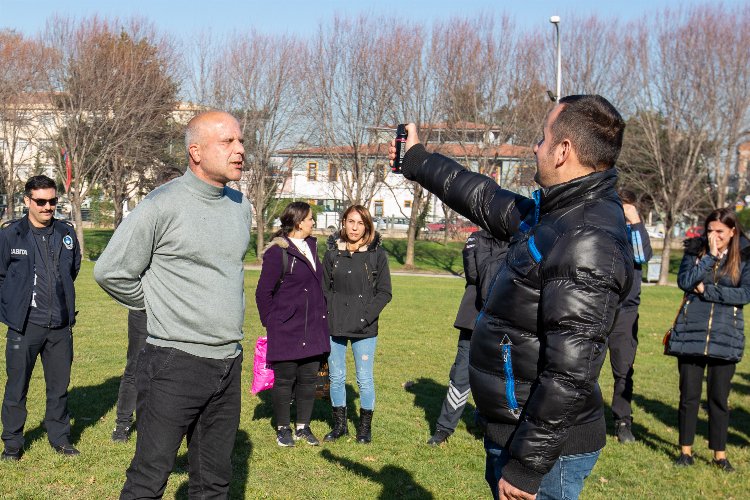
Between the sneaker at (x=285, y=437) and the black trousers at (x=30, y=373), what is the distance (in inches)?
70.3

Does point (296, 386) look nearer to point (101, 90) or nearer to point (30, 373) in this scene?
point (30, 373)

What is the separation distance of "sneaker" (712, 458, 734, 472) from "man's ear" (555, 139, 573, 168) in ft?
16.0

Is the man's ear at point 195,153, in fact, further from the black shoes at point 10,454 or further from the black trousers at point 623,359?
the black trousers at point 623,359

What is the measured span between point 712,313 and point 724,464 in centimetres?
135

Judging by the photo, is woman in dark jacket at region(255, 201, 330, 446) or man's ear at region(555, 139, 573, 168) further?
woman in dark jacket at region(255, 201, 330, 446)

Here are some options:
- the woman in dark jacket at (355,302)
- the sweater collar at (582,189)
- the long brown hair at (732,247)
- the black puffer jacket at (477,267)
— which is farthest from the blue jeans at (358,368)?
the sweater collar at (582,189)

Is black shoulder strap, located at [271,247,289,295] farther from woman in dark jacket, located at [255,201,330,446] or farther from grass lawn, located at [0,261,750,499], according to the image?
grass lawn, located at [0,261,750,499]

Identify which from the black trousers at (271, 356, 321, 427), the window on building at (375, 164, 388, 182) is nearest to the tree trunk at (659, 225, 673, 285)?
the window on building at (375, 164, 388, 182)

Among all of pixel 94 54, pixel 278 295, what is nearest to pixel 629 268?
pixel 278 295

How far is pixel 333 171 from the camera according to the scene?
1508 inches

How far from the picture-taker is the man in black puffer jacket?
2627 mm

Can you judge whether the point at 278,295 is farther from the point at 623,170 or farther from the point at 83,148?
the point at 623,170

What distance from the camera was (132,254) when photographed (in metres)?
3.67

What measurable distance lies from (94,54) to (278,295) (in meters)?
28.6
